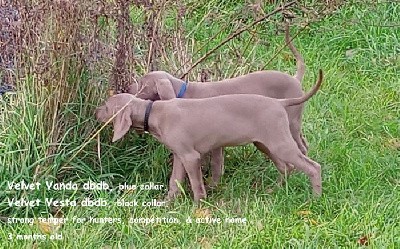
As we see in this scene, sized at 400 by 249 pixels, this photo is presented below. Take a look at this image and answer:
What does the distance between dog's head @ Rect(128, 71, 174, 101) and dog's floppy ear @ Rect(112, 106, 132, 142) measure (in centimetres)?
30

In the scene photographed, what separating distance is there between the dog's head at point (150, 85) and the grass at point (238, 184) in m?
0.19

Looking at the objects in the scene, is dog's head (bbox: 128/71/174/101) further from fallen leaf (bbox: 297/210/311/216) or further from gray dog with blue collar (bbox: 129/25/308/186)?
fallen leaf (bbox: 297/210/311/216)

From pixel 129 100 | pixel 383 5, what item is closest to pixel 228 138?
pixel 129 100

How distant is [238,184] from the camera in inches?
158

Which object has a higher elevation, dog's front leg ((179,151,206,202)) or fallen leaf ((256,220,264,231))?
dog's front leg ((179,151,206,202))

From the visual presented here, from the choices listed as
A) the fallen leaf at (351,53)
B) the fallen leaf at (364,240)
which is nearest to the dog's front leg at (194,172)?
the fallen leaf at (364,240)

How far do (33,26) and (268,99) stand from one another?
116cm

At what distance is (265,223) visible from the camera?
3.53 meters

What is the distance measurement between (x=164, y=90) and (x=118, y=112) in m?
0.33

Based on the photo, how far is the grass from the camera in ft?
11.3

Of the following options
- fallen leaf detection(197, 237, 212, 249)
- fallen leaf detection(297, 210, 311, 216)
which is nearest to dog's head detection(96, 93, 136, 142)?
fallen leaf detection(197, 237, 212, 249)

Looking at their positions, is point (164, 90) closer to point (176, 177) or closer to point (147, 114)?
point (147, 114)

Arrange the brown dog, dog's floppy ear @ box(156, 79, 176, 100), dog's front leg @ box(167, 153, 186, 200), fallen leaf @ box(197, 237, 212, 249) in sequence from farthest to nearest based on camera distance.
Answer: dog's floppy ear @ box(156, 79, 176, 100) < dog's front leg @ box(167, 153, 186, 200) < the brown dog < fallen leaf @ box(197, 237, 212, 249)

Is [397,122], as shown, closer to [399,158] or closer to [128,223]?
[399,158]
